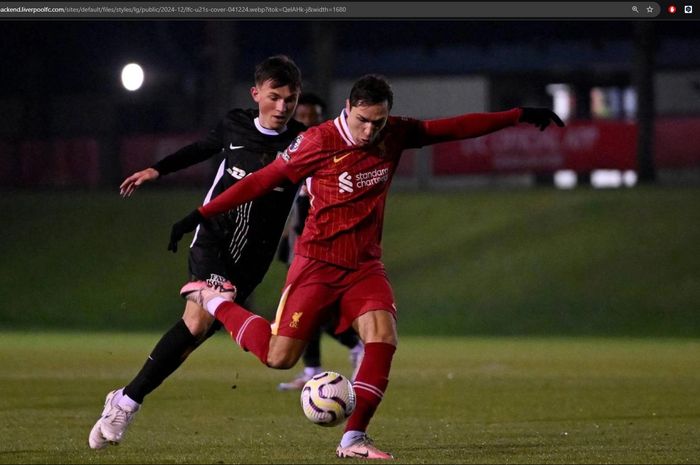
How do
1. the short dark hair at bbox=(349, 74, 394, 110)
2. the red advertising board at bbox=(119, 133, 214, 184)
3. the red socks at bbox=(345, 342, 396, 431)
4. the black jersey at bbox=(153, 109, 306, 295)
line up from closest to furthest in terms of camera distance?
1. the short dark hair at bbox=(349, 74, 394, 110)
2. the red socks at bbox=(345, 342, 396, 431)
3. the black jersey at bbox=(153, 109, 306, 295)
4. the red advertising board at bbox=(119, 133, 214, 184)

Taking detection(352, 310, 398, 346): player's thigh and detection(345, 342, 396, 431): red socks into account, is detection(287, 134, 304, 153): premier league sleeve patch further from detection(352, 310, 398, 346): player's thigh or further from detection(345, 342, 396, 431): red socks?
detection(345, 342, 396, 431): red socks

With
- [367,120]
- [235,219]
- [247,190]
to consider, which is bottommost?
[235,219]

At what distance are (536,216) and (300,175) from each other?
1639 centimetres

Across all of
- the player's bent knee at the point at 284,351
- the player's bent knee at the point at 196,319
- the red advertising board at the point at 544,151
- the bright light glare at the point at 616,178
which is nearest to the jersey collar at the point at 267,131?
the player's bent knee at the point at 196,319

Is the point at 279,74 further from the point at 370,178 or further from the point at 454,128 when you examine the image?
the point at 454,128

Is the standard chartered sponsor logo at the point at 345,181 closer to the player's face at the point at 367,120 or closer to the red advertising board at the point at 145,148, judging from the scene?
the player's face at the point at 367,120

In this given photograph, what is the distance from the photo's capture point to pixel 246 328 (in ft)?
25.9

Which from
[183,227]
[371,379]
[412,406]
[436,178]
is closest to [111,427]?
[183,227]

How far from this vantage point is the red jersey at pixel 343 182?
7.61m

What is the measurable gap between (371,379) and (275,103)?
1729mm

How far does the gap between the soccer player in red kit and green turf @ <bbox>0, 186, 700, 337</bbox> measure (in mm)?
13162

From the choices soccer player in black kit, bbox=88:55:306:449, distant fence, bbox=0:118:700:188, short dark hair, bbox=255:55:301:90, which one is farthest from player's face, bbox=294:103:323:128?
distant fence, bbox=0:118:700:188

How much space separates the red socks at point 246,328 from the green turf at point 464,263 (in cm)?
1301

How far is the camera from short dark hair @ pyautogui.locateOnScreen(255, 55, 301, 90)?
8.13 m
